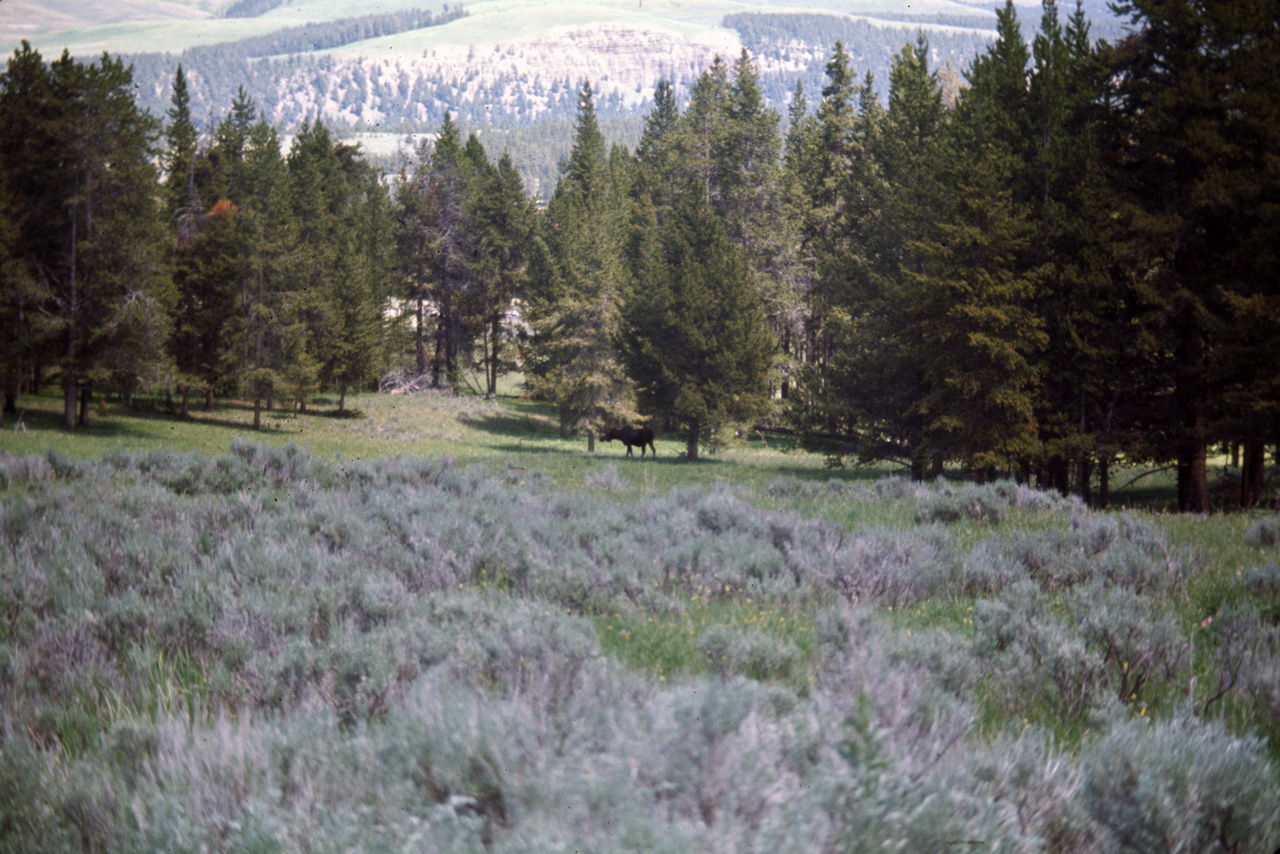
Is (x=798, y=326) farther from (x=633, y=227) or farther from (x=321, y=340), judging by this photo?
(x=321, y=340)

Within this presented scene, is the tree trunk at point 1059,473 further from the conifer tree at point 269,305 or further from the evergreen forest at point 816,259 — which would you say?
A: the conifer tree at point 269,305

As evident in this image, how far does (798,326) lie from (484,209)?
1054 inches

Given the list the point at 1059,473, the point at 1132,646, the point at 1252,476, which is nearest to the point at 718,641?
the point at 1132,646

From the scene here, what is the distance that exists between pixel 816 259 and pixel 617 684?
43397mm

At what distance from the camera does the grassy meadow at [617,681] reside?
2.48m

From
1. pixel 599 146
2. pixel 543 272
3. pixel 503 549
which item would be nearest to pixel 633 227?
pixel 543 272

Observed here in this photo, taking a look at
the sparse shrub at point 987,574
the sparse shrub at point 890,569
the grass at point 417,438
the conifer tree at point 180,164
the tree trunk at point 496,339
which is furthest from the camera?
the tree trunk at point 496,339

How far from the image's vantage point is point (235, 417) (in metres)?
40.3

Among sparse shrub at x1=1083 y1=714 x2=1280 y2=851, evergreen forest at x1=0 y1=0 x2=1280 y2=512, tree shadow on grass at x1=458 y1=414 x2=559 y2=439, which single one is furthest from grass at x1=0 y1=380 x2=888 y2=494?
sparse shrub at x1=1083 y1=714 x2=1280 y2=851

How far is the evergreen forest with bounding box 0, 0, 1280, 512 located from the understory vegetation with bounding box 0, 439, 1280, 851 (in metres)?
10.2

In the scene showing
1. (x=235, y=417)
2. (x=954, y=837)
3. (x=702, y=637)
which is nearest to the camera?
(x=954, y=837)

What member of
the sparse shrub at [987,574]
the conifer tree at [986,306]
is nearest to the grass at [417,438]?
the conifer tree at [986,306]

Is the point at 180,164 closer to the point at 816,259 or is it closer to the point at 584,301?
the point at 584,301

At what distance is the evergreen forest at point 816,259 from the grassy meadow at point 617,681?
961cm
